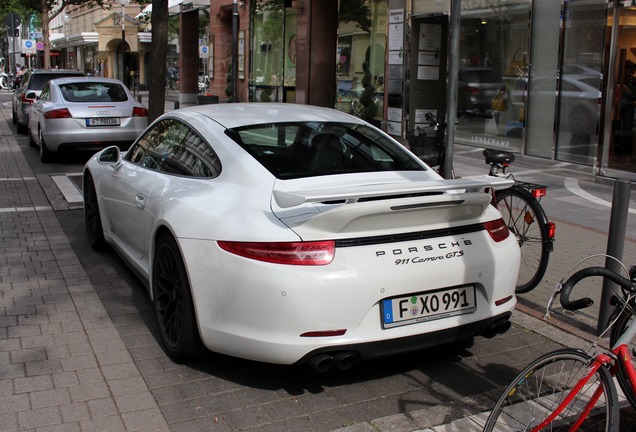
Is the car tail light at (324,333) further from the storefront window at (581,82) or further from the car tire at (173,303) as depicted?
the storefront window at (581,82)

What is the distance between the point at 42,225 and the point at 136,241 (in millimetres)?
3314

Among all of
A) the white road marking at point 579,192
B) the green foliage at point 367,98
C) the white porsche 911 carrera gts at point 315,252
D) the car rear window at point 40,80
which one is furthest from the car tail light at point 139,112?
the white porsche 911 carrera gts at point 315,252

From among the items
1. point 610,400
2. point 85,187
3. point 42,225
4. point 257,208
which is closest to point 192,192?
point 257,208

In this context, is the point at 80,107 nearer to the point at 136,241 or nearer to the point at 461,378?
the point at 136,241

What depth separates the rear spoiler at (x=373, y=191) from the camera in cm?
348

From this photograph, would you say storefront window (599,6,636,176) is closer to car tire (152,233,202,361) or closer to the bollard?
the bollard

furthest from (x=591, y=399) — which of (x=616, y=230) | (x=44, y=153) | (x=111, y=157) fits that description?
(x=44, y=153)

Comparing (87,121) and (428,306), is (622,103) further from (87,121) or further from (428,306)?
(428,306)

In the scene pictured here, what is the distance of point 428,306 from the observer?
154 inches

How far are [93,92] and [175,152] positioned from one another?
934 cm

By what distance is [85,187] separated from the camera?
7387mm

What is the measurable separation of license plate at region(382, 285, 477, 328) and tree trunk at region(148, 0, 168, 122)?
8.02 meters

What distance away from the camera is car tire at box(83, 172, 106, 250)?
6.91 m

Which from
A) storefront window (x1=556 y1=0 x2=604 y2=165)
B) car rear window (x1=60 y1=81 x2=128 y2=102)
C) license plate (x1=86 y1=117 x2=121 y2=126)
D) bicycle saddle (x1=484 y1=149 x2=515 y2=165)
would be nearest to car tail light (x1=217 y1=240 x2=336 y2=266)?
bicycle saddle (x1=484 y1=149 x2=515 y2=165)
